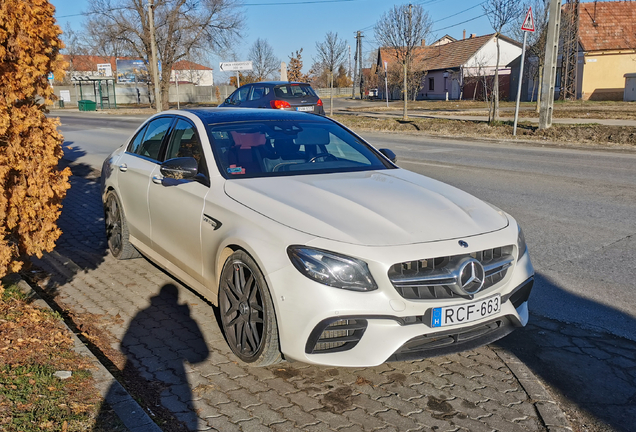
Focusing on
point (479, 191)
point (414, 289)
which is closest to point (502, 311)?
point (414, 289)

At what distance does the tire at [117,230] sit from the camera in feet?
19.5

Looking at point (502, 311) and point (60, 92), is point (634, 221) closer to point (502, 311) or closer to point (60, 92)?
point (502, 311)

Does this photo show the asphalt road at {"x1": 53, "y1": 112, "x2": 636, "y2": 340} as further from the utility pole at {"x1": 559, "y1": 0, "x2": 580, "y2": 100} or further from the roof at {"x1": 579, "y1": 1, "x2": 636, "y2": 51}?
the roof at {"x1": 579, "y1": 1, "x2": 636, "y2": 51}

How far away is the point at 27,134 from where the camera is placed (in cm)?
461

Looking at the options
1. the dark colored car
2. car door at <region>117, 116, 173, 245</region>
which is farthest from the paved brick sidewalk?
the dark colored car

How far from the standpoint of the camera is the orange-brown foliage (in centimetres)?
435

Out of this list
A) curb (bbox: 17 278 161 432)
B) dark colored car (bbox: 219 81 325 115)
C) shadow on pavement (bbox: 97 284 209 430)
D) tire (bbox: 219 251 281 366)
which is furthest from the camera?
dark colored car (bbox: 219 81 325 115)

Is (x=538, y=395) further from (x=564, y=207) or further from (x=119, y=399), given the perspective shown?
(x=564, y=207)

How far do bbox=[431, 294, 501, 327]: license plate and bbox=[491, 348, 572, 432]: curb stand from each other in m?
0.50

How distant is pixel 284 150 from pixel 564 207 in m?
5.07

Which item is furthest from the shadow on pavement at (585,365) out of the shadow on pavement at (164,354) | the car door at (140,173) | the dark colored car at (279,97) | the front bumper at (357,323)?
the dark colored car at (279,97)

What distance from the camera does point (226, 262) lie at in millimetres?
3861

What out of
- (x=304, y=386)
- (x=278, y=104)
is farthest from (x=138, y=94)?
(x=304, y=386)

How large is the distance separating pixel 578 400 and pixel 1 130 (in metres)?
4.16
